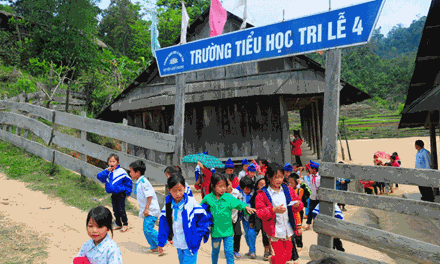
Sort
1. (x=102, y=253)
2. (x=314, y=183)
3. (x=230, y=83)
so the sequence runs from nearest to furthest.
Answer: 1. (x=102, y=253)
2. (x=314, y=183)
3. (x=230, y=83)

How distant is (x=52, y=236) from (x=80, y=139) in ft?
10.1

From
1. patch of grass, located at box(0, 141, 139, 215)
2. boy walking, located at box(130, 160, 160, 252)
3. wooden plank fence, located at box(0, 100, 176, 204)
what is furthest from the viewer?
patch of grass, located at box(0, 141, 139, 215)

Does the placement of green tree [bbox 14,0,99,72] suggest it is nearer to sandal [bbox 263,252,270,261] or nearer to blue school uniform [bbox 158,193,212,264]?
sandal [bbox 263,252,270,261]

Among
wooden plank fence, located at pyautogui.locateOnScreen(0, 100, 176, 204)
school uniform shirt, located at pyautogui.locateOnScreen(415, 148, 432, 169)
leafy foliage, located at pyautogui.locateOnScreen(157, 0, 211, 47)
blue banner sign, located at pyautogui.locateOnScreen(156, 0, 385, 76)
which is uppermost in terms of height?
leafy foliage, located at pyautogui.locateOnScreen(157, 0, 211, 47)

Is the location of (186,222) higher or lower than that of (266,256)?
higher

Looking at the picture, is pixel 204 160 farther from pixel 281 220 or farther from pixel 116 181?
pixel 281 220

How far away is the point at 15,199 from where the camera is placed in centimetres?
578

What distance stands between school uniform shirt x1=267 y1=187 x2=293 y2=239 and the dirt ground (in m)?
1.00

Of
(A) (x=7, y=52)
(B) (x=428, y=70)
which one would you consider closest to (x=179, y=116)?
(B) (x=428, y=70)

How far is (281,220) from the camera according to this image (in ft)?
12.1

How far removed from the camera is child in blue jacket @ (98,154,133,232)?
Result: 4902mm

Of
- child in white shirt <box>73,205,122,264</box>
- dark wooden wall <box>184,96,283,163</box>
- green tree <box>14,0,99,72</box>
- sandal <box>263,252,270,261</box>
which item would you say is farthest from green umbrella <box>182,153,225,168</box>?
green tree <box>14,0,99,72</box>

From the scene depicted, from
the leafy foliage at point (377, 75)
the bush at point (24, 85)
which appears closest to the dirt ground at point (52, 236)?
the bush at point (24, 85)

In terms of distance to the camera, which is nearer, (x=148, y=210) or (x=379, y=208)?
(x=379, y=208)
